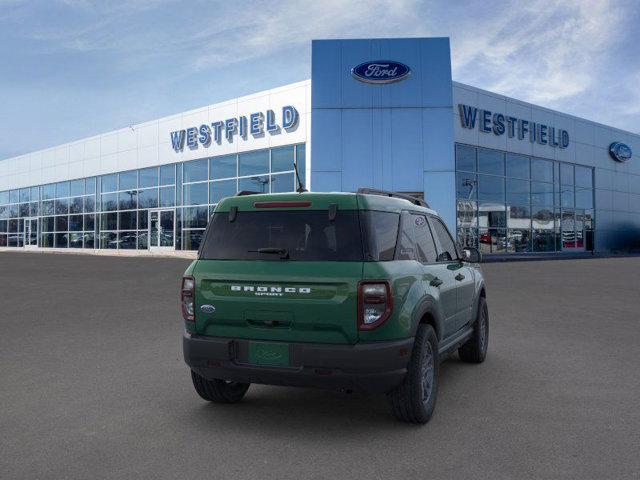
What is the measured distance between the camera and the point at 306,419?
4473mm

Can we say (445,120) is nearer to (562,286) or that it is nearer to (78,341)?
(562,286)

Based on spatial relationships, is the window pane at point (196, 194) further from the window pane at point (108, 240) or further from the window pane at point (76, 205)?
the window pane at point (76, 205)

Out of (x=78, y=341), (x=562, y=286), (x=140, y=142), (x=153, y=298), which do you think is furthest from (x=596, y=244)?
(x=78, y=341)

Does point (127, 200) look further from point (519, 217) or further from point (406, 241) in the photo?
point (406, 241)

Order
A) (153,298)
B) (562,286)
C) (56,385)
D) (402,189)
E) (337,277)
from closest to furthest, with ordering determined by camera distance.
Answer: (337,277)
(56,385)
(153,298)
(562,286)
(402,189)

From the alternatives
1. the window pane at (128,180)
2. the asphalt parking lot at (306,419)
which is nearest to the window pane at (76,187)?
the window pane at (128,180)

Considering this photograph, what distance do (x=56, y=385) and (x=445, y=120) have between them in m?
22.8

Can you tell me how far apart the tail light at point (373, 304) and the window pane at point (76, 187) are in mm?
40765

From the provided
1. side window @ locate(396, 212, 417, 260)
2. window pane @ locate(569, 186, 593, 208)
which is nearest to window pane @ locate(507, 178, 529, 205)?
window pane @ locate(569, 186, 593, 208)

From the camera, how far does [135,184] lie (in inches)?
1432

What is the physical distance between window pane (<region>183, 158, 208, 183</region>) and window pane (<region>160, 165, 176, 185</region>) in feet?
3.37

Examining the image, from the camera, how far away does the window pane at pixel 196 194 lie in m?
31.8

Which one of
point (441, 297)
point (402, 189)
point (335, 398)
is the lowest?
point (335, 398)

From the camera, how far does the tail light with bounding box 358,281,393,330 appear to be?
155 inches
